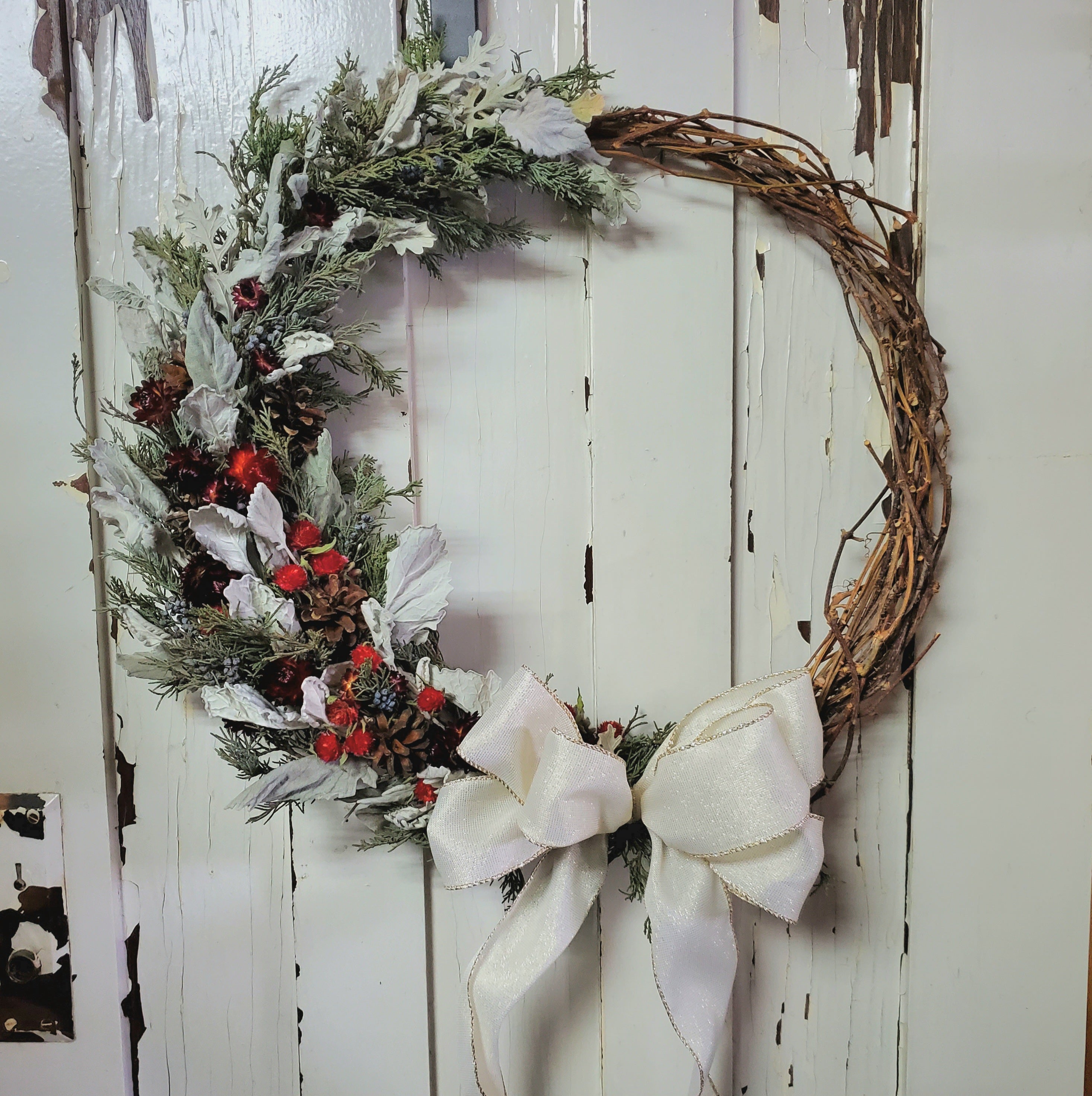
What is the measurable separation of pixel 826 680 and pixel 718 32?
0.59 meters

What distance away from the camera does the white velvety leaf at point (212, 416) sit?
0.63 metres

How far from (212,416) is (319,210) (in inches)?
7.7

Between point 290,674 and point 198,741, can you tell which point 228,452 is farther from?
point 198,741

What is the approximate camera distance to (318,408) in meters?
0.72

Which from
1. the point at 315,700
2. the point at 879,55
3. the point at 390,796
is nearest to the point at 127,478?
the point at 315,700

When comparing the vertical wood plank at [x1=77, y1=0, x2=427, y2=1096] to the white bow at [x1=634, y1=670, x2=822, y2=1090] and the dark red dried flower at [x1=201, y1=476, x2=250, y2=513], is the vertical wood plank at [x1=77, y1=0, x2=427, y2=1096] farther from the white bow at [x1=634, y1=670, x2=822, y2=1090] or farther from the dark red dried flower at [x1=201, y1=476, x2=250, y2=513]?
the white bow at [x1=634, y1=670, x2=822, y2=1090]

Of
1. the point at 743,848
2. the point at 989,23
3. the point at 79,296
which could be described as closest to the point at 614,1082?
the point at 743,848

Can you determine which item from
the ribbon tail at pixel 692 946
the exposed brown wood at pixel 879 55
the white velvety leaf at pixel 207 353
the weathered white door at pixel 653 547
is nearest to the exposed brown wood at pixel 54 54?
the weathered white door at pixel 653 547

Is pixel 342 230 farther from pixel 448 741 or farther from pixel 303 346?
pixel 448 741

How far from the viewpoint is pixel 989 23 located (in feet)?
2.40

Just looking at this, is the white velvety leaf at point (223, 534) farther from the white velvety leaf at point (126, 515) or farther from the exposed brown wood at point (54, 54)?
the exposed brown wood at point (54, 54)

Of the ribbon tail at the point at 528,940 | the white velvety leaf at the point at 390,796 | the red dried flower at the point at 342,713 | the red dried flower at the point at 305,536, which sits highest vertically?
the red dried flower at the point at 305,536

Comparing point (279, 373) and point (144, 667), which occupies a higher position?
point (279, 373)

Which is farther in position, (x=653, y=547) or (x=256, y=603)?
(x=653, y=547)
